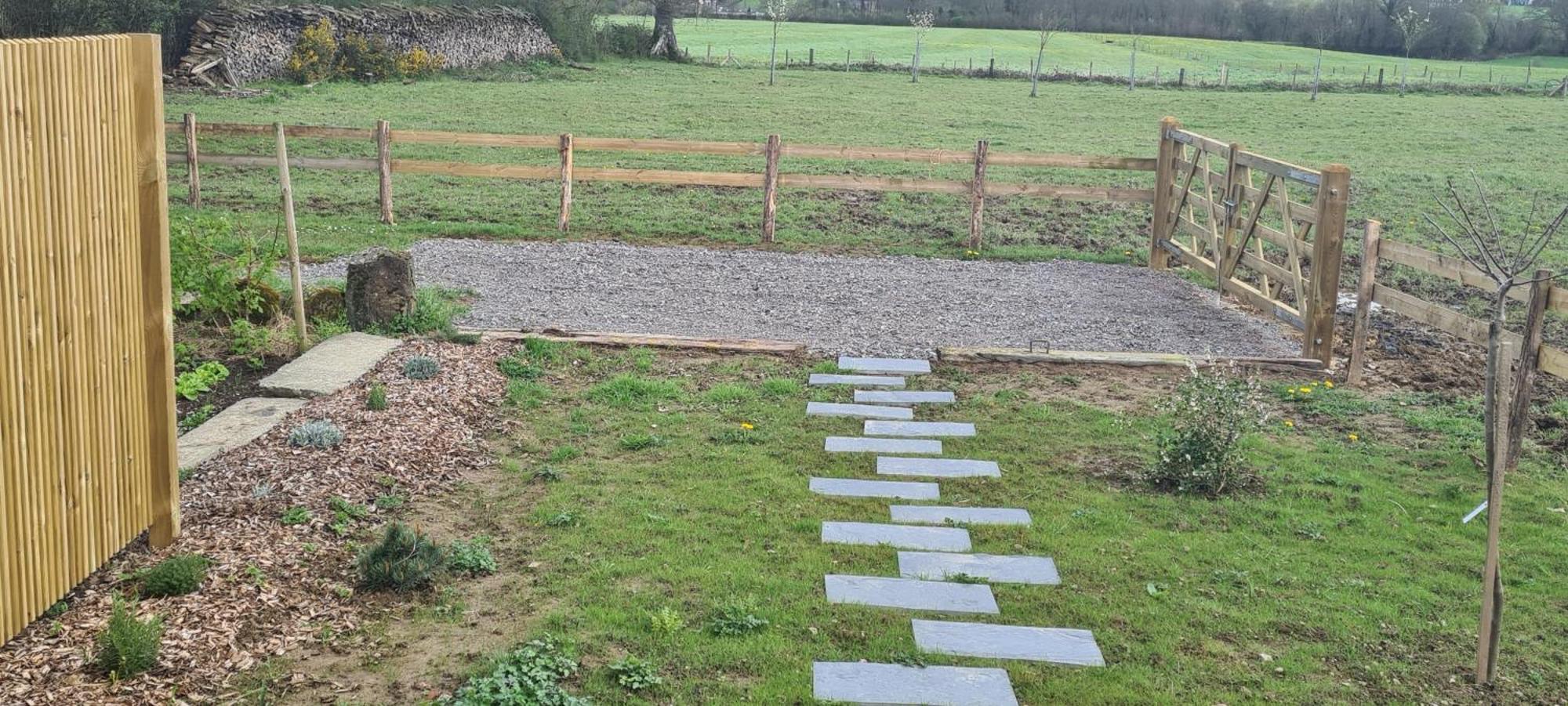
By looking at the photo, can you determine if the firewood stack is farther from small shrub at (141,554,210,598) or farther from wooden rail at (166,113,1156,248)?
small shrub at (141,554,210,598)

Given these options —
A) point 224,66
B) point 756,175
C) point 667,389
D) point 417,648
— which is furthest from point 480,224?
point 224,66

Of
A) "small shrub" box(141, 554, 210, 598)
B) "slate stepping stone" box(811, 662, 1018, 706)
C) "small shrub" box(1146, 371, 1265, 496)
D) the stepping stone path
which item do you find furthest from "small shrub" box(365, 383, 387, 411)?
"small shrub" box(1146, 371, 1265, 496)

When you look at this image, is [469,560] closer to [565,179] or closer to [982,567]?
[982,567]

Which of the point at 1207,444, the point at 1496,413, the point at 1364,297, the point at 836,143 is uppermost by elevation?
the point at 836,143

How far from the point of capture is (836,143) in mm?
23016

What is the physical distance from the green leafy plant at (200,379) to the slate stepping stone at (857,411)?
3.62 m

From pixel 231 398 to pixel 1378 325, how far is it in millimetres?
8979

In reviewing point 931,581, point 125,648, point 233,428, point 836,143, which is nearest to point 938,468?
point 931,581

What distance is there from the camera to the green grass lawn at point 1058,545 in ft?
15.3

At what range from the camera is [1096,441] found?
7621 millimetres

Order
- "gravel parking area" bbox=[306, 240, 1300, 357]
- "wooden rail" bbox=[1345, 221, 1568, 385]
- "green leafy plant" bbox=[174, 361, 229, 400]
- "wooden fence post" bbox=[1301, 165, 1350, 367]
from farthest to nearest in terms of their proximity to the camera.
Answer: "gravel parking area" bbox=[306, 240, 1300, 357] → "wooden fence post" bbox=[1301, 165, 1350, 367] → "green leafy plant" bbox=[174, 361, 229, 400] → "wooden rail" bbox=[1345, 221, 1568, 385]

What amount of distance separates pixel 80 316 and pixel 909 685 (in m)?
3.21

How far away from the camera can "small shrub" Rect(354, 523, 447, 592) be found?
5.16 metres

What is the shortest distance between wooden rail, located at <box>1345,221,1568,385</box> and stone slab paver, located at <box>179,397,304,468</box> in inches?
261
